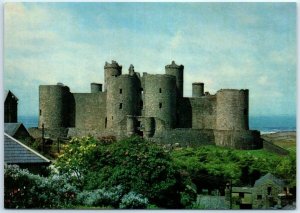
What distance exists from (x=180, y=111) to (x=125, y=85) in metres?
1.30

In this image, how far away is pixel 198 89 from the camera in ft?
44.8

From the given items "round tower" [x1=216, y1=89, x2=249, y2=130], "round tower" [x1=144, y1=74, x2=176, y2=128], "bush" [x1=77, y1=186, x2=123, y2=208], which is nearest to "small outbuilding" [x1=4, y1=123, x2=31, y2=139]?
"bush" [x1=77, y1=186, x2=123, y2=208]

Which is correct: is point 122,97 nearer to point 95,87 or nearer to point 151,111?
point 151,111

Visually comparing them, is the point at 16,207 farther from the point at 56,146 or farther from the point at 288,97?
the point at 288,97

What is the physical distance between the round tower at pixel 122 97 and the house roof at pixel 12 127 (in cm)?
202

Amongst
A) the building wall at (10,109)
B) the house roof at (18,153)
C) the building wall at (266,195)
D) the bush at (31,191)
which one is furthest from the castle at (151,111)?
the bush at (31,191)

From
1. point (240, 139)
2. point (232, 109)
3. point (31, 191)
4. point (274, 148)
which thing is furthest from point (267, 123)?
point (31, 191)

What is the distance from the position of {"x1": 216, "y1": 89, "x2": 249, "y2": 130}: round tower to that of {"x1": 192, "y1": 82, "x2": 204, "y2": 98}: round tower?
33cm

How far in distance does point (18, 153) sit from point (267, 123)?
14.3ft

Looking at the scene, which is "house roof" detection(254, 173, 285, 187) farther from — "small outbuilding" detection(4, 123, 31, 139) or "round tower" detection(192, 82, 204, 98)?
"small outbuilding" detection(4, 123, 31, 139)

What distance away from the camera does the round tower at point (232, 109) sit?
44.2 feet

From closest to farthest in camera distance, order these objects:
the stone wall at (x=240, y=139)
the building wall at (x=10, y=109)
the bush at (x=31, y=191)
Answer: the bush at (x=31, y=191) → the building wall at (x=10, y=109) → the stone wall at (x=240, y=139)

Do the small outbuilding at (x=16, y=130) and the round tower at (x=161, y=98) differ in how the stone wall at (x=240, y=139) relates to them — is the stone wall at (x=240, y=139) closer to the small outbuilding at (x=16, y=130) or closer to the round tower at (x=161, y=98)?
the round tower at (x=161, y=98)

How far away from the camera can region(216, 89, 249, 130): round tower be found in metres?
13.5
